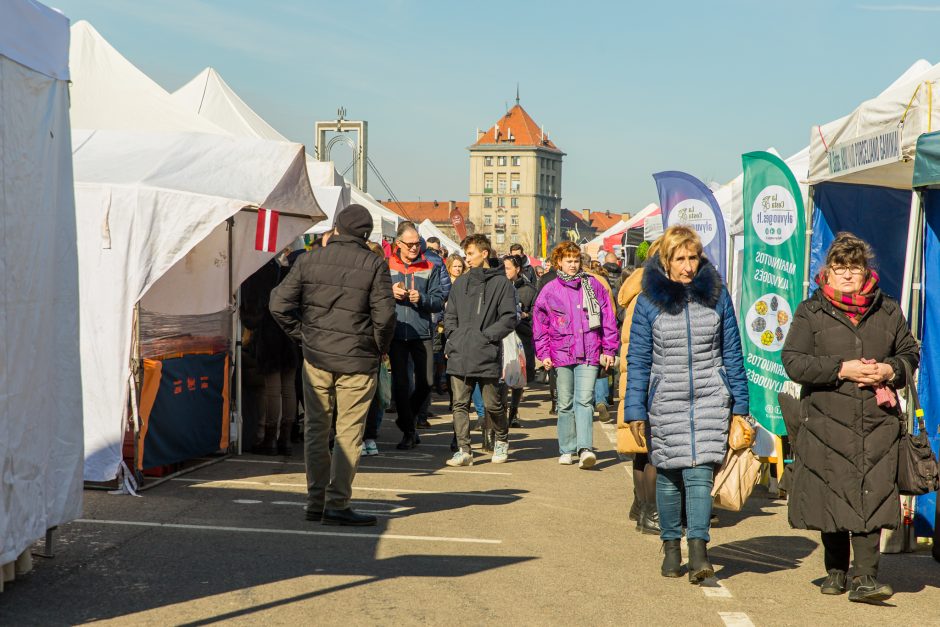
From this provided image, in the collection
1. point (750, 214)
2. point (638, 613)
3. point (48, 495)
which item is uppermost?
point (750, 214)

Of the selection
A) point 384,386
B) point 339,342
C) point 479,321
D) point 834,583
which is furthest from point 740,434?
point 384,386

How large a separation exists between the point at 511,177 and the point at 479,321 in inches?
6953

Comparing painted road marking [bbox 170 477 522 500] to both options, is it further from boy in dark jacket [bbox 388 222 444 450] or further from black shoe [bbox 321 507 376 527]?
boy in dark jacket [bbox 388 222 444 450]

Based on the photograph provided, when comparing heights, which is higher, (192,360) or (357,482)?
(192,360)

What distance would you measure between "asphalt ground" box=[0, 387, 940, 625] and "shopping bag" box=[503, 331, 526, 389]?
9.76 feet

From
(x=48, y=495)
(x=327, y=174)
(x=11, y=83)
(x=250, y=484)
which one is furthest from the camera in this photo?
(x=327, y=174)

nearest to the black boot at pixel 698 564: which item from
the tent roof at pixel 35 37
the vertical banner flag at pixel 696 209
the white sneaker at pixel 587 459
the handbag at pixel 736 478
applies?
the handbag at pixel 736 478

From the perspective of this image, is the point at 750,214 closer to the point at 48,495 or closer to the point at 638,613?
the point at 638,613

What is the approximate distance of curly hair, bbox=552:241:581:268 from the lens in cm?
1104

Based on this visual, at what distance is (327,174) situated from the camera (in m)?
13.8

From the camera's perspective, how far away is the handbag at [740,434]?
6332 mm

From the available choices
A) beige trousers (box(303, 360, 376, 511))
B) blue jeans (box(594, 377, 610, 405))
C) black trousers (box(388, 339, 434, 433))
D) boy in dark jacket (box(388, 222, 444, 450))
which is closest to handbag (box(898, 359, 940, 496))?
beige trousers (box(303, 360, 376, 511))

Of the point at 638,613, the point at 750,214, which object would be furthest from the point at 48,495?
the point at 750,214

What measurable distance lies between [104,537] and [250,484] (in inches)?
90.0
